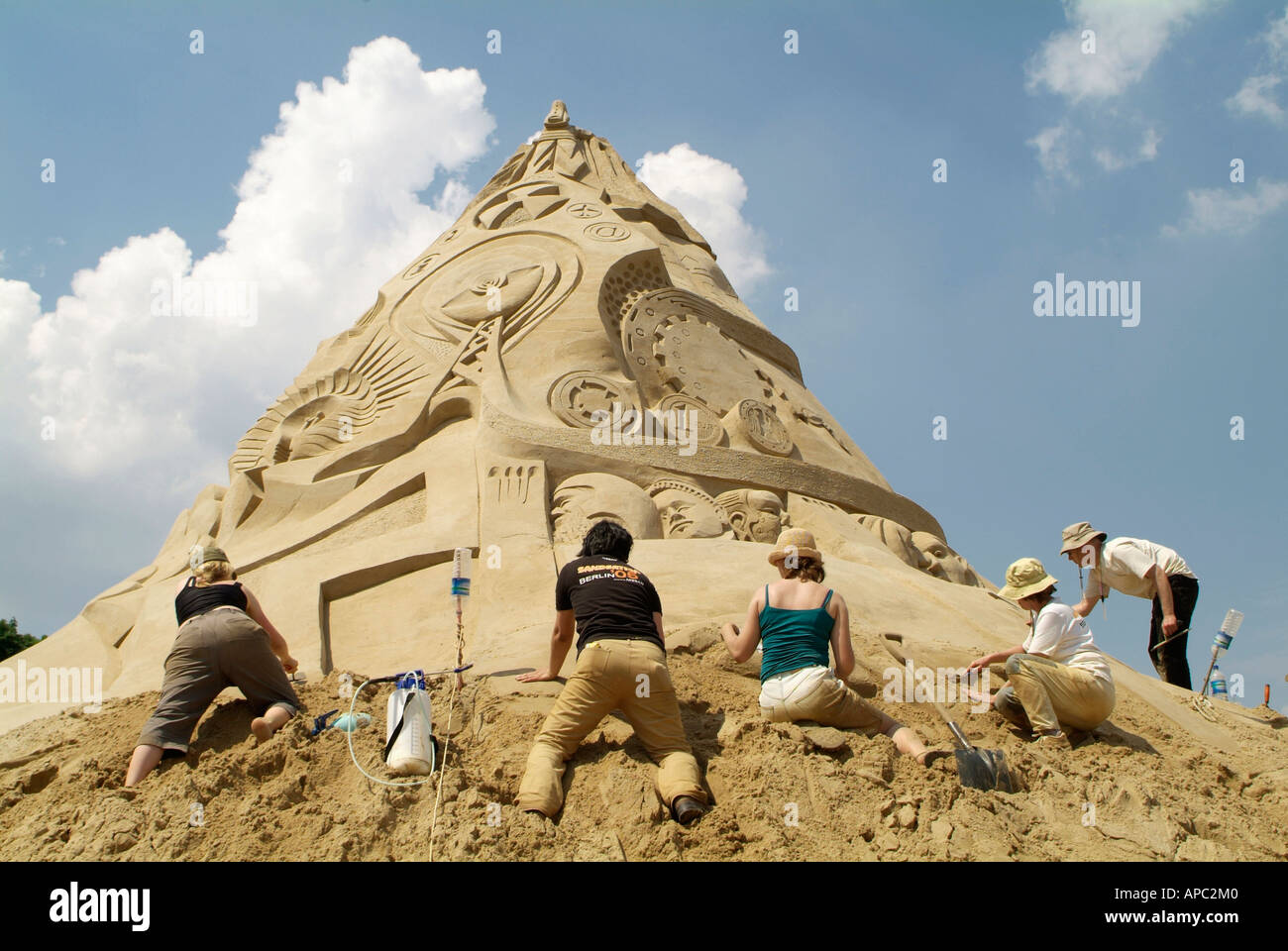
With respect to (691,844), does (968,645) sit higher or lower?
higher

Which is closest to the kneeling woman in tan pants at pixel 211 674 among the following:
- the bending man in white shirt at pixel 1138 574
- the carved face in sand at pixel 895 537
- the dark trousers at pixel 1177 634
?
the bending man in white shirt at pixel 1138 574

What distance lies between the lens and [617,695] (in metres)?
3.87

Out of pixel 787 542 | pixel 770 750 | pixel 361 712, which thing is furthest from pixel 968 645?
pixel 361 712

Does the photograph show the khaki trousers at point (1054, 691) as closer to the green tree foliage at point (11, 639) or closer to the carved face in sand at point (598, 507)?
the carved face in sand at point (598, 507)

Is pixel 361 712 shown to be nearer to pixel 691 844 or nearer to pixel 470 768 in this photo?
pixel 470 768

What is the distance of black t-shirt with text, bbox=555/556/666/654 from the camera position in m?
4.02

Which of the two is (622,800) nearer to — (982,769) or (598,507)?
(982,769)

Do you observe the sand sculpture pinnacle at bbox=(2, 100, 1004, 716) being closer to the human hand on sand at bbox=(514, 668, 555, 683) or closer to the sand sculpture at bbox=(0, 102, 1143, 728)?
the sand sculpture at bbox=(0, 102, 1143, 728)

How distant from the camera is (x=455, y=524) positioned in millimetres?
7336

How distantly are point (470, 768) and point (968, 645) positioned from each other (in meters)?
3.09

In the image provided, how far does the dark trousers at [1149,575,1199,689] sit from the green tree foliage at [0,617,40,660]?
15.3 metres

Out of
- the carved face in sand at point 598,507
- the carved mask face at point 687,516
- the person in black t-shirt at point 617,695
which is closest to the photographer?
the person in black t-shirt at point 617,695

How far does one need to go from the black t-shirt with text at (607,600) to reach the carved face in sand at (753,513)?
12.5 feet

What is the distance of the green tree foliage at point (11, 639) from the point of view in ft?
52.7
